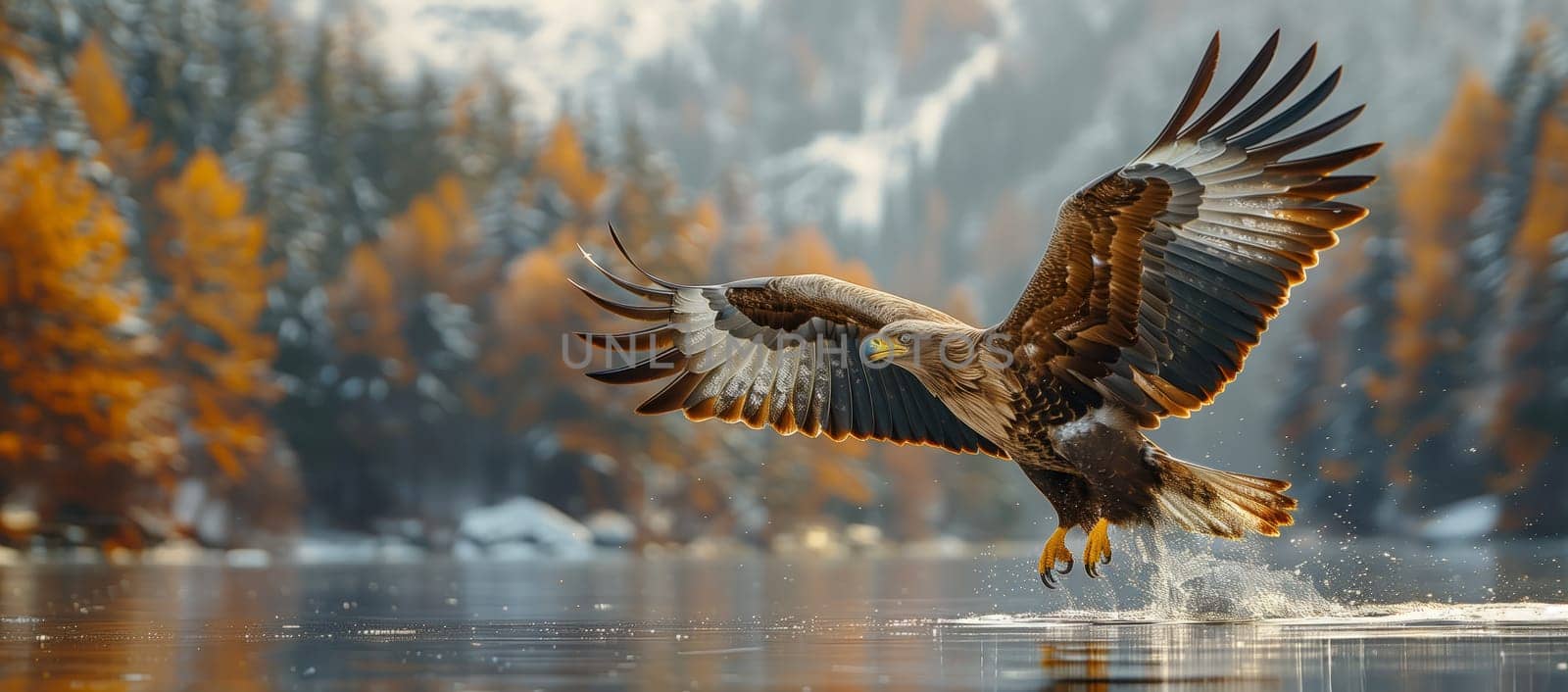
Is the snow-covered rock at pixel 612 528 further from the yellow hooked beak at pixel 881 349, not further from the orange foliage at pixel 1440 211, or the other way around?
the yellow hooked beak at pixel 881 349

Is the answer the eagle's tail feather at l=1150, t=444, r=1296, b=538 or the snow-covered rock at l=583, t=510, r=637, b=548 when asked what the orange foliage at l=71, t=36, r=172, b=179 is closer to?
the snow-covered rock at l=583, t=510, r=637, b=548

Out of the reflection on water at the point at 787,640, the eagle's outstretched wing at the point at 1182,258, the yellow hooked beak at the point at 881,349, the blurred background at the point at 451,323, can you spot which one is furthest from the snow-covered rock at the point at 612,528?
the eagle's outstretched wing at the point at 1182,258

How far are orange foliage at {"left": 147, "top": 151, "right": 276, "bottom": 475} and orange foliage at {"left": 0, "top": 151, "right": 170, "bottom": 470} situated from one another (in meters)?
5.54

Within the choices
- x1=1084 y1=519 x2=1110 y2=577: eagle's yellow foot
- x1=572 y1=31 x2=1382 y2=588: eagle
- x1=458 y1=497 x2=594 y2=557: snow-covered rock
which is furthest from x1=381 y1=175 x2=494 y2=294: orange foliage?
x1=1084 y1=519 x2=1110 y2=577: eagle's yellow foot

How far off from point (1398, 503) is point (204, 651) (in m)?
37.6

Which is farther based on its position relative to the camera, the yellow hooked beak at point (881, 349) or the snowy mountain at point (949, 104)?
the snowy mountain at point (949, 104)

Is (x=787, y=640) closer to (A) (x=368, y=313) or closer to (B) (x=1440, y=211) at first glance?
(B) (x=1440, y=211)

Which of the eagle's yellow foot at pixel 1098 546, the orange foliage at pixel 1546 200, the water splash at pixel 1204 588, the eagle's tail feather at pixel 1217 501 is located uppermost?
the orange foliage at pixel 1546 200

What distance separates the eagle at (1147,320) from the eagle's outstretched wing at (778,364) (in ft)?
0.35

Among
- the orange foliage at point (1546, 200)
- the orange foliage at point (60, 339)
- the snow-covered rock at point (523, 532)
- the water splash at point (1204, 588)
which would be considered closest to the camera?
the water splash at point (1204, 588)

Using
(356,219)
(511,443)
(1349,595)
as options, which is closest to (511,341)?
(511,443)

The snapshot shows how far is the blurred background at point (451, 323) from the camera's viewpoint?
35.8 meters

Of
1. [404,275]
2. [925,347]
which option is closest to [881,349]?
[925,347]

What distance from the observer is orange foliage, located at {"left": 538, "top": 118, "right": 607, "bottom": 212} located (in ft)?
185
